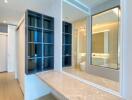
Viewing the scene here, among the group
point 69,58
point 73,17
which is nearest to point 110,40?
point 73,17

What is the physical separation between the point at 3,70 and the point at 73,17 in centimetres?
578

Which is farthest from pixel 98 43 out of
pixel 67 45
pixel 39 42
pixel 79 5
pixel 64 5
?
pixel 39 42

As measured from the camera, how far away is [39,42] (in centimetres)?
276

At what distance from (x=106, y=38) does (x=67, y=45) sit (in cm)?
121

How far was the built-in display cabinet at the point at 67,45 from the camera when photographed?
2559mm

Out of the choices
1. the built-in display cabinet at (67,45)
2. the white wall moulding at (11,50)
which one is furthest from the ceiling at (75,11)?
the white wall moulding at (11,50)

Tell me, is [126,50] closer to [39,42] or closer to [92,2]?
[92,2]

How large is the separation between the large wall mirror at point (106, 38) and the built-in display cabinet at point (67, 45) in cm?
79

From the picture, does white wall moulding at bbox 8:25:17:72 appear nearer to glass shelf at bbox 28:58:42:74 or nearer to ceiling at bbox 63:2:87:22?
glass shelf at bbox 28:58:42:74

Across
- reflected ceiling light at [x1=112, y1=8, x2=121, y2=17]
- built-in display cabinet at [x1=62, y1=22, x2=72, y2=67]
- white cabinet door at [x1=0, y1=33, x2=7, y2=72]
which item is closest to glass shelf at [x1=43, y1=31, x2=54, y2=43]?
built-in display cabinet at [x1=62, y1=22, x2=72, y2=67]

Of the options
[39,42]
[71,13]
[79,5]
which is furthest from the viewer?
[39,42]

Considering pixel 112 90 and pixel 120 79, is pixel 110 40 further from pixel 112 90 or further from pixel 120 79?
pixel 112 90

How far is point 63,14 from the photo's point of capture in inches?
104

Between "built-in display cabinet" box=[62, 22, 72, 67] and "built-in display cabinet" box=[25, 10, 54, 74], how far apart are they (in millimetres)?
388
